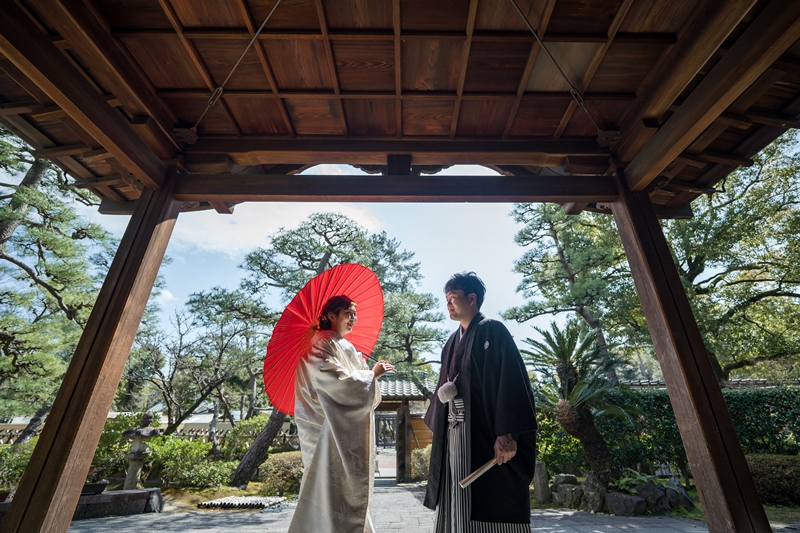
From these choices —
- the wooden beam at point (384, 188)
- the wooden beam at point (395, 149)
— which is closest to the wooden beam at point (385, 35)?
the wooden beam at point (395, 149)

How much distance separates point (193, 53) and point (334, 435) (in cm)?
271

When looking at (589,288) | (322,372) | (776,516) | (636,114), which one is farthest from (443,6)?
(589,288)

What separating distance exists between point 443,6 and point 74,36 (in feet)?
7.32

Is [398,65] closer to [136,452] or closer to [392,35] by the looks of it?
[392,35]

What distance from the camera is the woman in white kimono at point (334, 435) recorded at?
91.9 inches

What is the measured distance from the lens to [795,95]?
2.83 metres

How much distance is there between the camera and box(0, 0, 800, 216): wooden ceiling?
228cm

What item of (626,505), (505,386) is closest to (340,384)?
(505,386)

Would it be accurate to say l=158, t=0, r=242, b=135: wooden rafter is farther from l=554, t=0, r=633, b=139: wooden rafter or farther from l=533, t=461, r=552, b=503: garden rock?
l=533, t=461, r=552, b=503: garden rock

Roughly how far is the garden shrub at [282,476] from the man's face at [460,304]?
7.63 meters

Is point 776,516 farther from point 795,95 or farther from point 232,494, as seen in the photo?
point 232,494

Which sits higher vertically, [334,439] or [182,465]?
[334,439]

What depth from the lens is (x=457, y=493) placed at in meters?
2.23

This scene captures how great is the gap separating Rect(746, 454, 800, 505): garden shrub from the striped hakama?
7.14 meters
